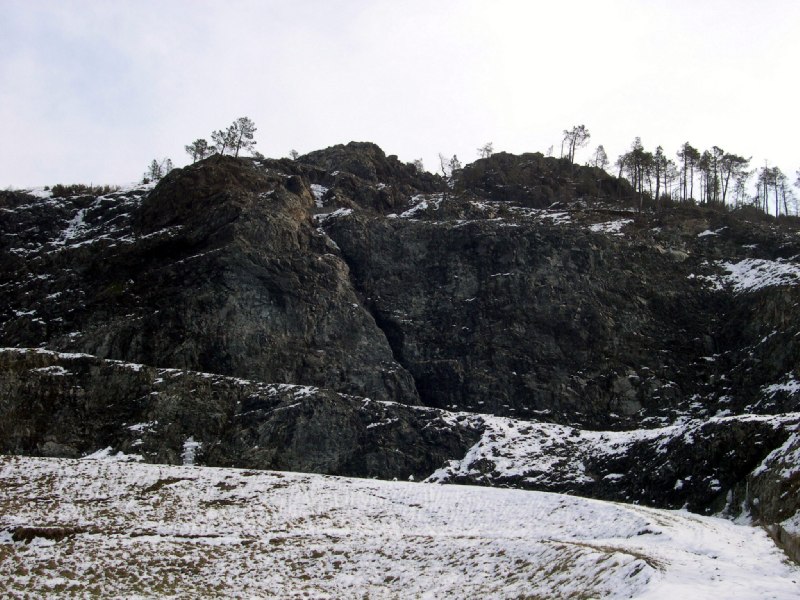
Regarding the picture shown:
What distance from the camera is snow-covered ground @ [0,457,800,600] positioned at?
1683cm

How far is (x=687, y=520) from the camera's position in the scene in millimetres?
26250

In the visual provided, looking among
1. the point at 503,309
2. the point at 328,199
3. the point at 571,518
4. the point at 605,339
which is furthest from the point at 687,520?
the point at 328,199

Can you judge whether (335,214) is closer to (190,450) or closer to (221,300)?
(221,300)

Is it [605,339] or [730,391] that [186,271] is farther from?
[730,391]

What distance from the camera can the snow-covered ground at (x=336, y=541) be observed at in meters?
16.8

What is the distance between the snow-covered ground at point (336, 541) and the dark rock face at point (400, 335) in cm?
675

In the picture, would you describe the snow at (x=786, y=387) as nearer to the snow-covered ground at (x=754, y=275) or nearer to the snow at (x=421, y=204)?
the snow-covered ground at (x=754, y=275)

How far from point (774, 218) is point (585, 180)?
69.8 ft

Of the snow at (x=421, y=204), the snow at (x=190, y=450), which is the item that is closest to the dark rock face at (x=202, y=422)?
the snow at (x=190, y=450)

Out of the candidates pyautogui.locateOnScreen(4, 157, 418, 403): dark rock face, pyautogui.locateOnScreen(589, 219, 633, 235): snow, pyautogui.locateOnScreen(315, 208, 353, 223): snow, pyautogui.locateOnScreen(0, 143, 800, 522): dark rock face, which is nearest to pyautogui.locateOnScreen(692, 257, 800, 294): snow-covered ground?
pyautogui.locateOnScreen(0, 143, 800, 522): dark rock face

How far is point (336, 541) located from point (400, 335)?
2991 centimetres

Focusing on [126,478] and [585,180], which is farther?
[585,180]

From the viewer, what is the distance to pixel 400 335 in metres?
53.6

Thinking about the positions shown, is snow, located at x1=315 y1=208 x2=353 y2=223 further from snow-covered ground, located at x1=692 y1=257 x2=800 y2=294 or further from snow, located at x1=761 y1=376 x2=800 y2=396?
snow, located at x1=761 y1=376 x2=800 y2=396
